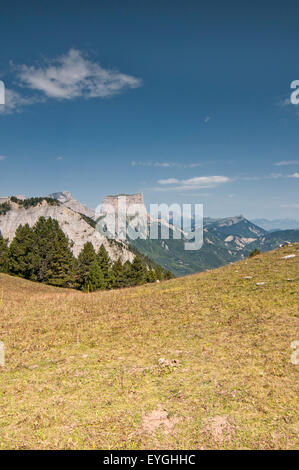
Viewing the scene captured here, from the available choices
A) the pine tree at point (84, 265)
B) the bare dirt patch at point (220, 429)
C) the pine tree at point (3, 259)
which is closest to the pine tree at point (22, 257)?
the pine tree at point (3, 259)

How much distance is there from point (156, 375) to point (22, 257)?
74.4m

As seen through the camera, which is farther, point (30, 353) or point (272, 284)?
point (272, 284)

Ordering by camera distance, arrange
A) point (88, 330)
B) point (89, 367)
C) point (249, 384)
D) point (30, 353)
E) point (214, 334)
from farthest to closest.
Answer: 1. point (88, 330)
2. point (214, 334)
3. point (30, 353)
4. point (89, 367)
5. point (249, 384)

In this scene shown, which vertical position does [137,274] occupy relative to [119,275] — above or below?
below

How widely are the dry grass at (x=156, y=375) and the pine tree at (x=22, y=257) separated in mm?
58540

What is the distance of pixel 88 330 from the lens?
17.9 m

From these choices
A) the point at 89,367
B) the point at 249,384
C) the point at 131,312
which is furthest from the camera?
the point at 131,312

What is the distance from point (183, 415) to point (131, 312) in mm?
12987

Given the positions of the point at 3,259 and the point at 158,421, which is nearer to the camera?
the point at 158,421

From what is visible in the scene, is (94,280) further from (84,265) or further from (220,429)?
(220,429)

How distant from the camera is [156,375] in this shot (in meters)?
11.7

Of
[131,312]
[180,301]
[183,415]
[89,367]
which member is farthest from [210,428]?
[180,301]

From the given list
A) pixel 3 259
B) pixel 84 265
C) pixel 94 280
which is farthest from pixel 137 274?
pixel 3 259
